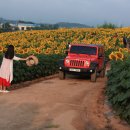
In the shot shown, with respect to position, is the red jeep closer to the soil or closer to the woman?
the soil

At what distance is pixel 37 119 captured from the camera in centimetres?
1149

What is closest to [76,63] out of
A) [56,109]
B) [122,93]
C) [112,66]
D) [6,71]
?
[6,71]

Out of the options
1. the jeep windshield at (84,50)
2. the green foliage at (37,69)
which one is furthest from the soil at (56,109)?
the jeep windshield at (84,50)

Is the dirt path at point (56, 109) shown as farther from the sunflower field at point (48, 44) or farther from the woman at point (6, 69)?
the sunflower field at point (48, 44)

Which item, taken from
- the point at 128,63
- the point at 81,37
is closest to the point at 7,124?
the point at 128,63

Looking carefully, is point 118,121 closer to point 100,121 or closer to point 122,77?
point 100,121

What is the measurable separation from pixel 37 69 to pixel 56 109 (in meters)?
8.98

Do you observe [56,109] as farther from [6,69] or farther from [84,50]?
[84,50]

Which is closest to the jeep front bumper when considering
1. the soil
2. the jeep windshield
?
the jeep windshield

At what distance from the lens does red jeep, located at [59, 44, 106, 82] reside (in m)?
22.0

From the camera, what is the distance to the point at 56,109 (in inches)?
516

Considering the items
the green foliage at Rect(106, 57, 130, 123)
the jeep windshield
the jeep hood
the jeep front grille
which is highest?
the green foliage at Rect(106, 57, 130, 123)

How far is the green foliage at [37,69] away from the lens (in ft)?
62.6

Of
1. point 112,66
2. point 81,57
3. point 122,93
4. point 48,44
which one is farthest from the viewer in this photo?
point 48,44
